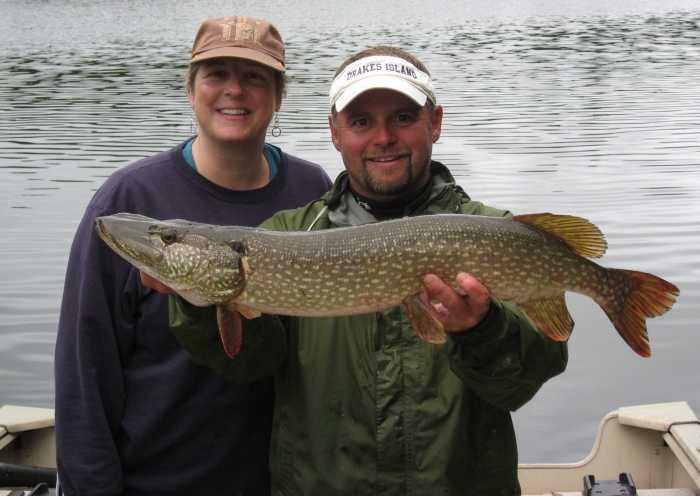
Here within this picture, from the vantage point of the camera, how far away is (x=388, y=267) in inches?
93.6

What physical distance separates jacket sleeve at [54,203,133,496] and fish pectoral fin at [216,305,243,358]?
0.51 metres

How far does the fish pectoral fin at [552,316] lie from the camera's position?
2342 millimetres

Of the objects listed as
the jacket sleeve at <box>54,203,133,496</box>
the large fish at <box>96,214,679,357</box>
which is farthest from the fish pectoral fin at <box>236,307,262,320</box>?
the jacket sleeve at <box>54,203,133,496</box>

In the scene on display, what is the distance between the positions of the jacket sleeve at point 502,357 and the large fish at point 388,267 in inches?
2.3

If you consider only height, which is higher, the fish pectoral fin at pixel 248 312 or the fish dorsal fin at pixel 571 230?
the fish dorsal fin at pixel 571 230

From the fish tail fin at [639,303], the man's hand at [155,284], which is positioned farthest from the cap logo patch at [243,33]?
the fish tail fin at [639,303]

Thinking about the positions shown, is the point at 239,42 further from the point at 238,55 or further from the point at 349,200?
the point at 349,200

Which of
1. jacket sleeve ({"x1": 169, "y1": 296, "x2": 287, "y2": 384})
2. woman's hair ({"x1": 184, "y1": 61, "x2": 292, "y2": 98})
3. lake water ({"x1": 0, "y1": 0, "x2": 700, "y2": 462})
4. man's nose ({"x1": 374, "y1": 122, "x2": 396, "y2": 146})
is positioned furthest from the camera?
lake water ({"x1": 0, "y1": 0, "x2": 700, "y2": 462})

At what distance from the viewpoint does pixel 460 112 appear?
49.0ft

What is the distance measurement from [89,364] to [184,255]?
58 centimetres

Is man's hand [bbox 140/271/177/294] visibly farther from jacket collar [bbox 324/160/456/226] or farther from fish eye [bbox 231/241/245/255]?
jacket collar [bbox 324/160/456/226]

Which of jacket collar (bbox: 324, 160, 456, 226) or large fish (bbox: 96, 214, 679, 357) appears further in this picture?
jacket collar (bbox: 324, 160, 456, 226)

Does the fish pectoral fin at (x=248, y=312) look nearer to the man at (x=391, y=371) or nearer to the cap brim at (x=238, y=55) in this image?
the man at (x=391, y=371)

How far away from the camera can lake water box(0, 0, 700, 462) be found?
6.00 meters
